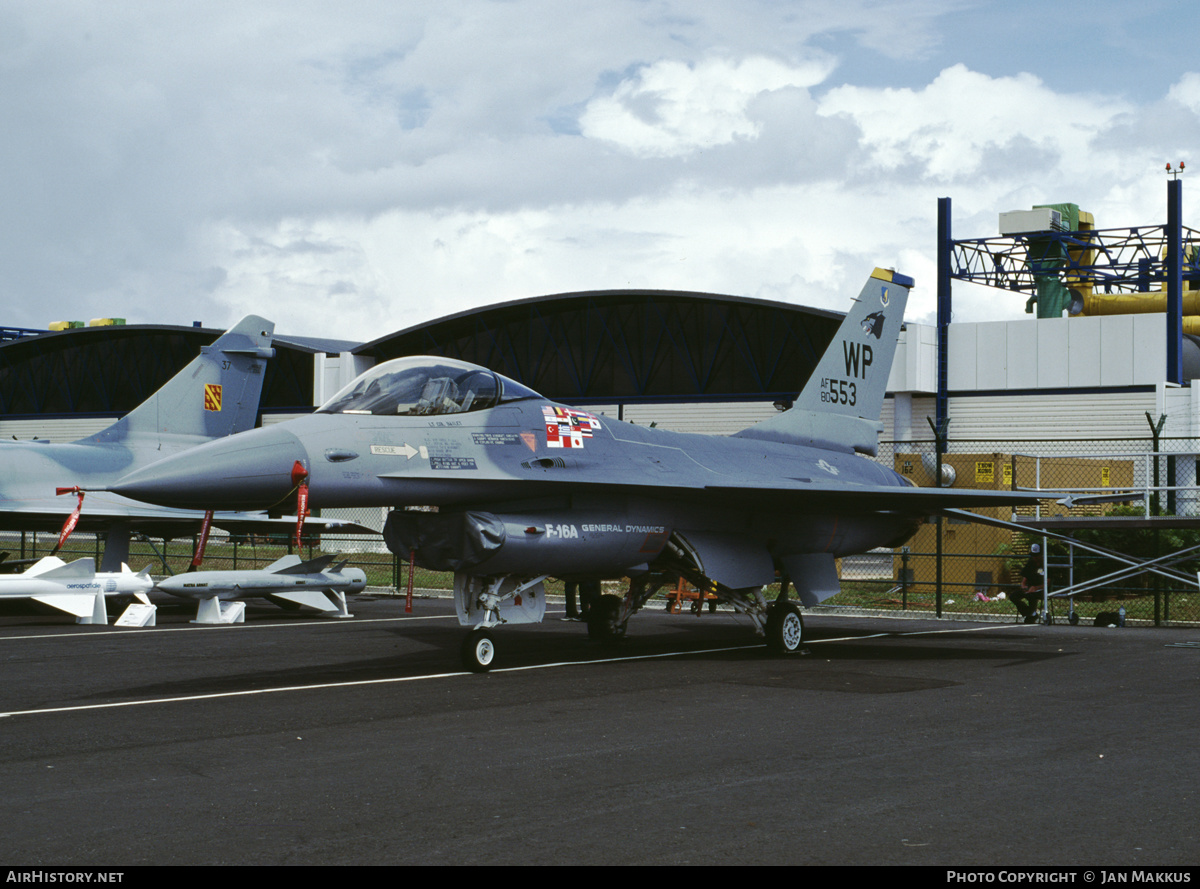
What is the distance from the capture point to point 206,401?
22344 mm

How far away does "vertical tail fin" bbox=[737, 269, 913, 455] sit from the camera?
1633cm

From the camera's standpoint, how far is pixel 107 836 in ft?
17.6

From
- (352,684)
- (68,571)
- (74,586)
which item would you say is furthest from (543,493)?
(68,571)

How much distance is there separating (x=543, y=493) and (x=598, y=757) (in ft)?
16.1

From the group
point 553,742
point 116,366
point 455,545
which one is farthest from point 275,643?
point 116,366

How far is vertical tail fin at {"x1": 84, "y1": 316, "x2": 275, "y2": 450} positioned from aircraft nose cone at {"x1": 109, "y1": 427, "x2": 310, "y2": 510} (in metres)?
12.1

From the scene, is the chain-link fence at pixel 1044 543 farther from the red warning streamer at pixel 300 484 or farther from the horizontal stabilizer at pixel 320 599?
the red warning streamer at pixel 300 484

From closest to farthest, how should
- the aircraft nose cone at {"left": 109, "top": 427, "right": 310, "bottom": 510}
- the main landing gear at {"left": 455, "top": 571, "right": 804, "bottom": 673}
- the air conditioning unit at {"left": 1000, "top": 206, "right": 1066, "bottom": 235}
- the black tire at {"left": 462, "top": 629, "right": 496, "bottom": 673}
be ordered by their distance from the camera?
the aircraft nose cone at {"left": 109, "top": 427, "right": 310, "bottom": 510}, the black tire at {"left": 462, "top": 629, "right": 496, "bottom": 673}, the main landing gear at {"left": 455, "top": 571, "right": 804, "bottom": 673}, the air conditioning unit at {"left": 1000, "top": 206, "right": 1066, "bottom": 235}

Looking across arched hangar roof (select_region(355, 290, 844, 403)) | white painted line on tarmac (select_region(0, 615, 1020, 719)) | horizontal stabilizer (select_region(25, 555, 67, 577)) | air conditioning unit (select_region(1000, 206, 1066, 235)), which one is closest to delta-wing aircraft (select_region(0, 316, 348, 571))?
horizontal stabilizer (select_region(25, 555, 67, 577))

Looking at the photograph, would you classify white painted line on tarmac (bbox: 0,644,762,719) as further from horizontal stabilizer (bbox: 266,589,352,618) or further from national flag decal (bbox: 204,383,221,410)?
national flag decal (bbox: 204,383,221,410)

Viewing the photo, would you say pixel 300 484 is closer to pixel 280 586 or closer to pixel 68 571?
pixel 280 586
